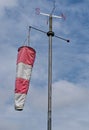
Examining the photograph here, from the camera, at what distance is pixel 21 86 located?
19.4 m

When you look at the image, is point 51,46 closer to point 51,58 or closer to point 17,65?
point 51,58

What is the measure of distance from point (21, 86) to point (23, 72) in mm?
754

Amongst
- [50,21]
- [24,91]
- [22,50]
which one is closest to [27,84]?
[24,91]

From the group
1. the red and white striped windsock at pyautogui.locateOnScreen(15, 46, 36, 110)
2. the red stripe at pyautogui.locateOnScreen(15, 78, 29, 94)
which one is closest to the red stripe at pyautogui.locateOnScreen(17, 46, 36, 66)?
the red and white striped windsock at pyautogui.locateOnScreen(15, 46, 36, 110)

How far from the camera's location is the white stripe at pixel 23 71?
19.6 m

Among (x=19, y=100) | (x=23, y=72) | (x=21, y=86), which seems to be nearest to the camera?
(x=19, y=100)

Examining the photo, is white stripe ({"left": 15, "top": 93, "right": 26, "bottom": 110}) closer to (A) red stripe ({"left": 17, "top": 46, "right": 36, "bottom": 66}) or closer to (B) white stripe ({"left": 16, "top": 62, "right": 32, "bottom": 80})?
(B) white stripe ({"left": 16, "top": 62, "right": 32, "bottom": 80})

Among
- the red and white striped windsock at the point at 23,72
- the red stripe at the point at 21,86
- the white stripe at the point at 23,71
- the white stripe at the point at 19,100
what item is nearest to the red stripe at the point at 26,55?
the red and white striped windsock at the point at 23,72

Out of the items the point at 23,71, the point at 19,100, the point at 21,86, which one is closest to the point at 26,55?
the point at 23,71

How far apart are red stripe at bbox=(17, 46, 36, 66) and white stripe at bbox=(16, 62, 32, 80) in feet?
0.74

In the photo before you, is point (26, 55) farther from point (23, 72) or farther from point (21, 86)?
point (21, 86)

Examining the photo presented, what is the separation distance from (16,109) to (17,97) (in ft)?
2.03

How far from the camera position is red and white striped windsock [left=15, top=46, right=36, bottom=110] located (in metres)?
19.2

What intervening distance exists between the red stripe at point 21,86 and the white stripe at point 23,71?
0.76 feet
